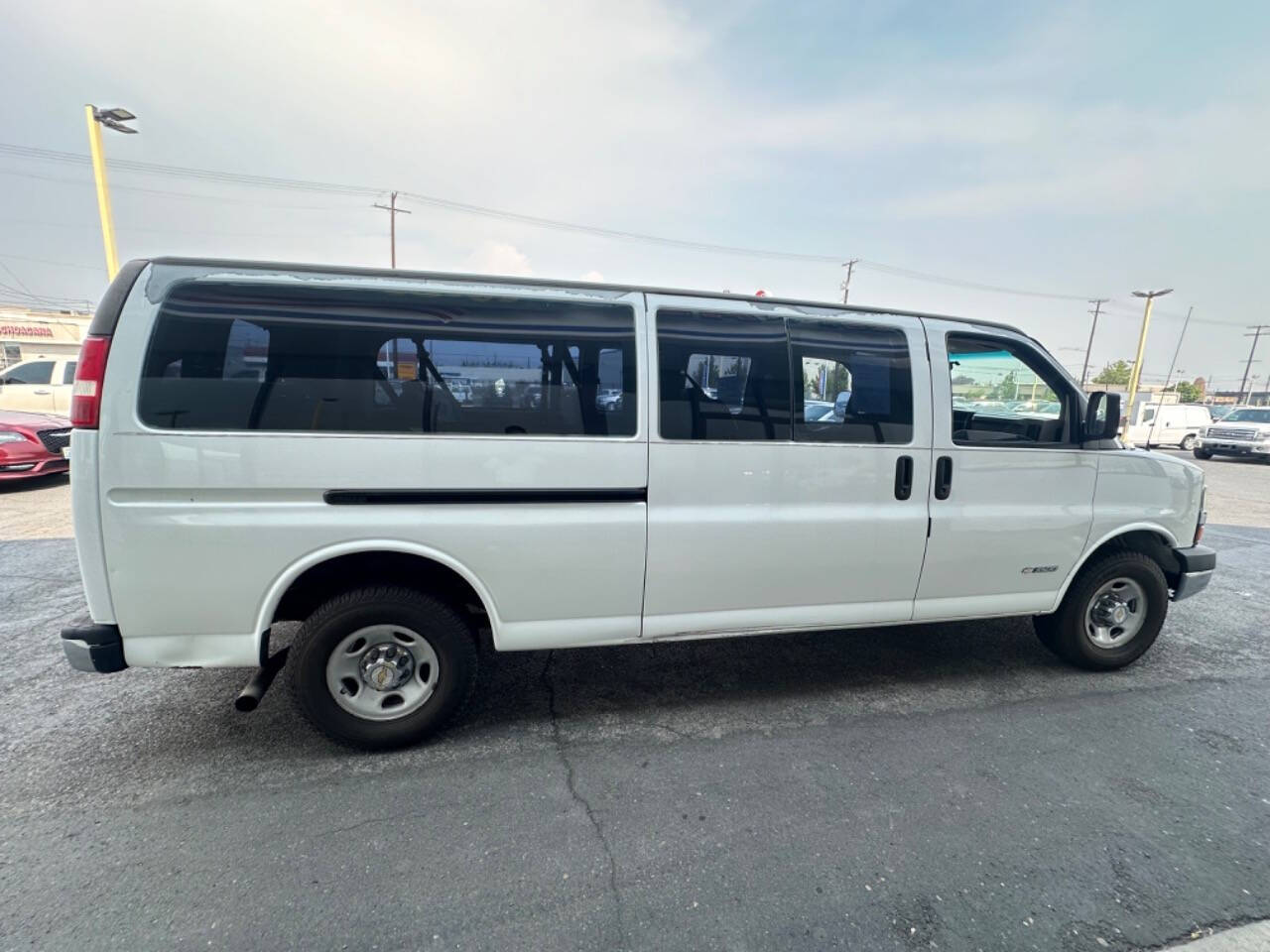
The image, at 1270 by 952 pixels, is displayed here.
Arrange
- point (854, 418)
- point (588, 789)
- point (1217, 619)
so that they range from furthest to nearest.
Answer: point (1217, 619) < point (854, 418) < point (588, 789)

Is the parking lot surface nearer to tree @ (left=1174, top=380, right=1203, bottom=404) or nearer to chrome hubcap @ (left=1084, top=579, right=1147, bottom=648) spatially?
chrome hubcap @ (left=1084, top=579, right=1147, bottom=648)

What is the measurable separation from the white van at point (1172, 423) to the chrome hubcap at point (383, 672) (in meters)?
26.9

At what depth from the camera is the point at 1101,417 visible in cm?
333

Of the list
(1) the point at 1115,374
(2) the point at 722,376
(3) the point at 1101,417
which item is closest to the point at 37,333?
(2) the point at 722,376

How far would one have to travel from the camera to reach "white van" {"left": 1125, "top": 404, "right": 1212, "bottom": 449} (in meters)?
21.8

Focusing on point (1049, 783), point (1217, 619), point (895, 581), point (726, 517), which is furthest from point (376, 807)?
point (1217, 619)

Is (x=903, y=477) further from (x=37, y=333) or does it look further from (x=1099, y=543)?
(x=37, y=333)

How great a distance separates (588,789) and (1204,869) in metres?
2.29

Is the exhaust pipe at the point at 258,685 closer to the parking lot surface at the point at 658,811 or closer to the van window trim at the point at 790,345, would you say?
the parking lot surface at the point at 658,811

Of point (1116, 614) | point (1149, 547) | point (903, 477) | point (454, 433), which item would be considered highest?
point (454, 433)

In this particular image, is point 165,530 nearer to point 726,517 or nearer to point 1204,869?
point 726,517

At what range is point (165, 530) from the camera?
232cm

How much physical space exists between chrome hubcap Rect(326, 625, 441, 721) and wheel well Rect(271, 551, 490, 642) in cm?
21

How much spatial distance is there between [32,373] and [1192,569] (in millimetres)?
17510
